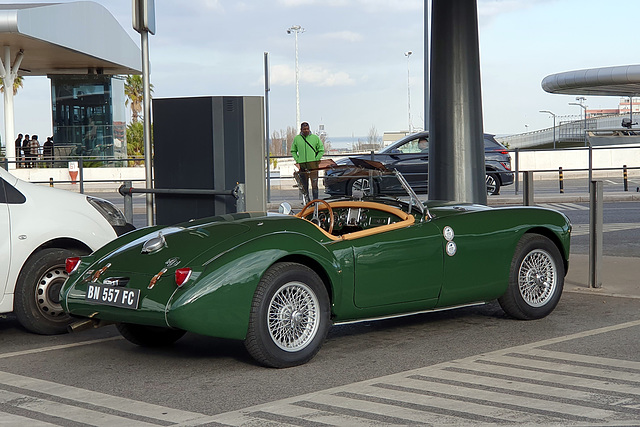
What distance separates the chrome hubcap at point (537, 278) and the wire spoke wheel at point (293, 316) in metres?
2.04

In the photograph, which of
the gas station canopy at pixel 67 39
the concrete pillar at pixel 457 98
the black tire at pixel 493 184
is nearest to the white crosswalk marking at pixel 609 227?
the concrete pillar at pixel 457 98

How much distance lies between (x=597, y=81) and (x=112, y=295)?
220 feet

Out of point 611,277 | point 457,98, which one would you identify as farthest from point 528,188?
point 457,98

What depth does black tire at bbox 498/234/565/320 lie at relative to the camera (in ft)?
23.3

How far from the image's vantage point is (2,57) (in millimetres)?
32562

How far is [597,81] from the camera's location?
6800 cm

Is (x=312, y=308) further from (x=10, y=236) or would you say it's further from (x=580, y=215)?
(x=580, y=215)

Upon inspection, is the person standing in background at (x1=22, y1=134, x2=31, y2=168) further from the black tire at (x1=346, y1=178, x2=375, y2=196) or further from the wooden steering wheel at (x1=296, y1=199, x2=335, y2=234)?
the wooden steering wheel at (x1=296, y1=199, x2=335, y2=234)

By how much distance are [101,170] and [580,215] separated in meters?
18.2

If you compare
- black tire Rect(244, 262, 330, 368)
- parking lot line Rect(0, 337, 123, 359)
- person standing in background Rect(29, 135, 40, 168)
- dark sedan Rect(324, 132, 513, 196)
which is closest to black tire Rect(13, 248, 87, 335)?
parking lot line Rect(0, 337, 123, 359)

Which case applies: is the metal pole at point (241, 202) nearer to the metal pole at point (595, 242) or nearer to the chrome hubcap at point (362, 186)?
the chrome hubcap at point (362, 186)

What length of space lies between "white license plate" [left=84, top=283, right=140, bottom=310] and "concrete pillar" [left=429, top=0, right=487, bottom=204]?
6.00m

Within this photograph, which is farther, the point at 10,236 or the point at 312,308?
the point at 10,236

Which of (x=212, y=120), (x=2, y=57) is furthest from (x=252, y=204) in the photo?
(x=2, y=57)
